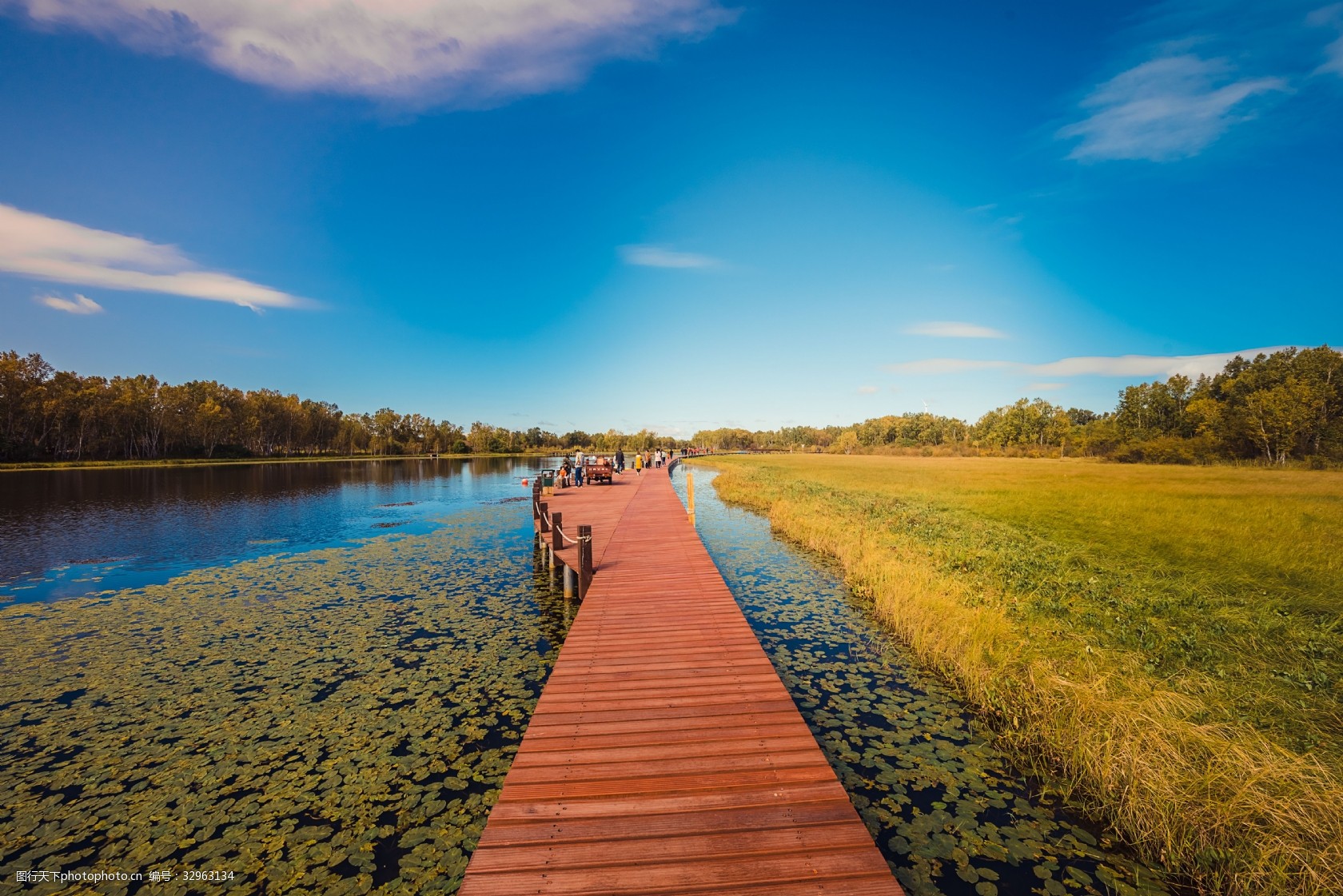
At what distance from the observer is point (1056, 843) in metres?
4.42

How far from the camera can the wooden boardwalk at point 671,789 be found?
303cm

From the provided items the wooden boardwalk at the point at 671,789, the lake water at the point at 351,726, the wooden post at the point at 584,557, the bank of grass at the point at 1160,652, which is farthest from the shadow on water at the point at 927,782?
the wooden post at the point at 584,557

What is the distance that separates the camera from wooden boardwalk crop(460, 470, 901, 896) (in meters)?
3.03

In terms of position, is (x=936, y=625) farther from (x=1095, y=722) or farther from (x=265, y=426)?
(x=265, y=426)

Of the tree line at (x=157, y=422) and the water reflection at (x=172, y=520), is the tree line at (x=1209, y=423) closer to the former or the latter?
the water reflection at (x=172, y=520)

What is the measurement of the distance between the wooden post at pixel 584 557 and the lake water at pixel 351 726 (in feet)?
3.39

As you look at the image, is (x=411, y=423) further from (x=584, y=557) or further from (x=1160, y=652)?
(x=1160, y=652)

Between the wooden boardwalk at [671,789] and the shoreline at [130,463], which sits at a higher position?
the shoreline at [130,463]

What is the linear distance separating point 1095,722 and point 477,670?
27.3 ft

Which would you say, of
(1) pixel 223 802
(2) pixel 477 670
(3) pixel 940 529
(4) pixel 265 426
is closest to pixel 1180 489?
(3) pixel 940 529

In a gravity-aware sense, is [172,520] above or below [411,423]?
below

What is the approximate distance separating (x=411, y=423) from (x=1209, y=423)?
145503 mm

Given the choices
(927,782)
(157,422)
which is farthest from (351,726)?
(157,422)

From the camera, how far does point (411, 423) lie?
123 metres
